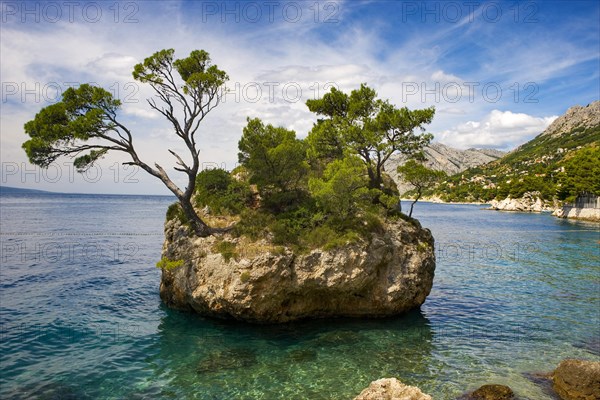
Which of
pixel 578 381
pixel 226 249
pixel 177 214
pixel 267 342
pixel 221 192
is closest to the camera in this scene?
pixel 578 381

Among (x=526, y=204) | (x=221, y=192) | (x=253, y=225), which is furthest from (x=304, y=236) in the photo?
(x=526, y=204)

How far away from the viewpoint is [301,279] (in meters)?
22.3

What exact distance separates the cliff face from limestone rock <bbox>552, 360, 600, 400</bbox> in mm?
9907

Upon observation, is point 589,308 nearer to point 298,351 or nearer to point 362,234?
point 362,234

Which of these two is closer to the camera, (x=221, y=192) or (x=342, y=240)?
(x=342, y=240)

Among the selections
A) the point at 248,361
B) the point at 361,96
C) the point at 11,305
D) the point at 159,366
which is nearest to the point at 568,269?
the point at 361,96

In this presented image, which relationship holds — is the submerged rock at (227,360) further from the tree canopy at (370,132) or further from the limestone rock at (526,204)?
the limestone rock at (526,204)

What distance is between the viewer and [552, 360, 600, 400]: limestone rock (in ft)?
49.9

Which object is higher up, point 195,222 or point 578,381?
point 195,222

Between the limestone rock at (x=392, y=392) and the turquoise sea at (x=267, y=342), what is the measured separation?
571 centimetres

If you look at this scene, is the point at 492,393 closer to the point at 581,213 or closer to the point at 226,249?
the point at 226,249

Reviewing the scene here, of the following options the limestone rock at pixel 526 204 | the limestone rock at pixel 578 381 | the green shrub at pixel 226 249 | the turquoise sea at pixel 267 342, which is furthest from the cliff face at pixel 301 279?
the limestone rock at pixel 526 204

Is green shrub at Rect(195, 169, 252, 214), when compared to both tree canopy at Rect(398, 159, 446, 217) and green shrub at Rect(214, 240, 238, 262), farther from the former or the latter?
tree canopy at Rect(398, 159, 446, 217)

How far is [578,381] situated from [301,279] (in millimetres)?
13689
